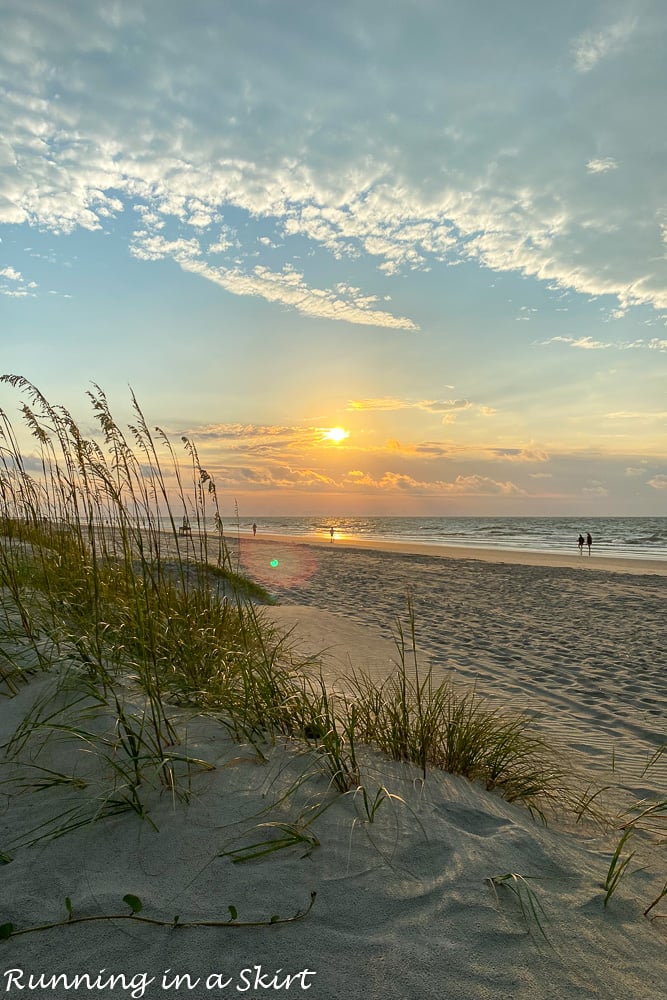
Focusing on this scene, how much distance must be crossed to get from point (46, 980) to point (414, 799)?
5.59 feet

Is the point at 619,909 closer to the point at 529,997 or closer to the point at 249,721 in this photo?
the point at 529,997

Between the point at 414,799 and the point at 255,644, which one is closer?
the point at 414,799

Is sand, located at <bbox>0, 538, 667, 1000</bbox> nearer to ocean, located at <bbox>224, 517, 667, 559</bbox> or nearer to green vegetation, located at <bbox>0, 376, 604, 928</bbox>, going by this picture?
green vegetation, located at <bbox>0, 376, 604, 928</bbox>

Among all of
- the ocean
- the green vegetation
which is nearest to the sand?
the green vegetation

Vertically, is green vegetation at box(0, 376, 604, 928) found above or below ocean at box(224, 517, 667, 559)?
above

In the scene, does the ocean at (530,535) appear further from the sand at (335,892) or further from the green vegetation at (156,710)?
the sand at (335,892)

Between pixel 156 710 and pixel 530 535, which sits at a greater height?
pixel 156 710

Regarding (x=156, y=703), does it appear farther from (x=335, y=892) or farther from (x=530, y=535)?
(x=530, y=535)

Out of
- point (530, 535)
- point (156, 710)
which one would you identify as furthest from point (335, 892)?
point (530, 535)

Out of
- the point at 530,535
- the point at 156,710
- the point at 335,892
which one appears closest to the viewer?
the point at 335,892

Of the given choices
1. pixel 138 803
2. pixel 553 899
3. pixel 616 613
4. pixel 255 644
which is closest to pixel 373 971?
pixel 553 899

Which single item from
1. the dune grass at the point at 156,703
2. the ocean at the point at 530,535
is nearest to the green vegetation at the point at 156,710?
the dune grass at the point at 156,703

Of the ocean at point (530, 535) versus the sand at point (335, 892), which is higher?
the sand at point (335, 892)

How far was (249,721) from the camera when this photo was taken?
11.0 feet
